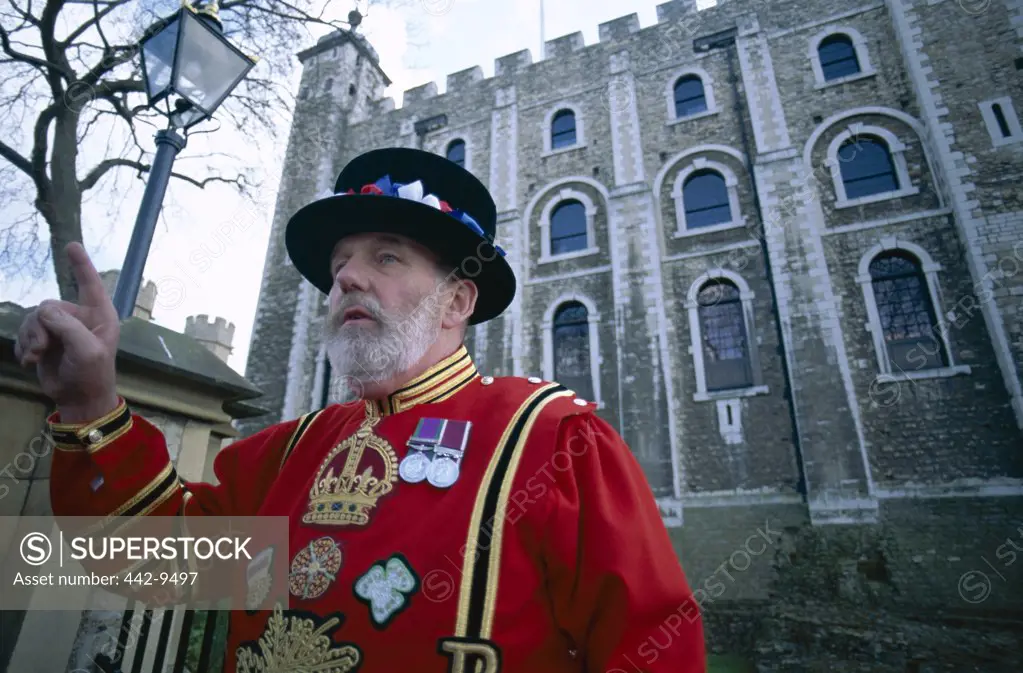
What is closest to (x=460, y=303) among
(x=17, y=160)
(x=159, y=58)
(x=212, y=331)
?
(x=159, y=58)

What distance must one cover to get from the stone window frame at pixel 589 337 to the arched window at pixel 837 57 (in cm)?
804

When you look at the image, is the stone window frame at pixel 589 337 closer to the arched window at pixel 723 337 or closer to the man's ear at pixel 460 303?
the arched window at pixel 723 337

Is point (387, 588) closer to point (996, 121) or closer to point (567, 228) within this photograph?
point (567, 228)

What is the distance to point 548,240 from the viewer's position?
14.5 meters

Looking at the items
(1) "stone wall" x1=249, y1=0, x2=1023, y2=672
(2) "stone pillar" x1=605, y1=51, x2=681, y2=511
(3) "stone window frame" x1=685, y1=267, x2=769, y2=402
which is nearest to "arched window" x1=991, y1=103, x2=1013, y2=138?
(1) "stone wall" x1=249, y1=0, x2=1023, y2=672

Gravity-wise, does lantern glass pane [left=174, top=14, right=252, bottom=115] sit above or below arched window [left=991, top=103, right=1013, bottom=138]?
below

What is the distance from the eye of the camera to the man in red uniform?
48.1 inches

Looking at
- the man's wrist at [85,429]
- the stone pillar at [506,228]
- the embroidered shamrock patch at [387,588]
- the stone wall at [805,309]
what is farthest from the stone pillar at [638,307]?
the man's wrist at [85,429]

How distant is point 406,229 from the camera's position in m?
1.96

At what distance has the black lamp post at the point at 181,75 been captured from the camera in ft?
10.1

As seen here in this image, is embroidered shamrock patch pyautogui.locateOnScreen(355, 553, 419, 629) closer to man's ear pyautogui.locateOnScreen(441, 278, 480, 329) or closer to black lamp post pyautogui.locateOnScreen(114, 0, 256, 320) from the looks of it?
man's ear pyautogui.locateOnScreen(441, 278, 480, 329)

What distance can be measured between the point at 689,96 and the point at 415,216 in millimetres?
14536

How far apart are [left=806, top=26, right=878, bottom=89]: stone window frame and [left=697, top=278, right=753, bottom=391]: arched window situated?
221 inches

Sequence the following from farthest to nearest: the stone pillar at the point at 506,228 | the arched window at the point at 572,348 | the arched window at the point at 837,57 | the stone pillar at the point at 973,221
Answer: the stone pillar at the point at 506,228
the arched window at the point at 572,348
the arched window at the point at 837,57
the stone pillar at the point at 973,221
